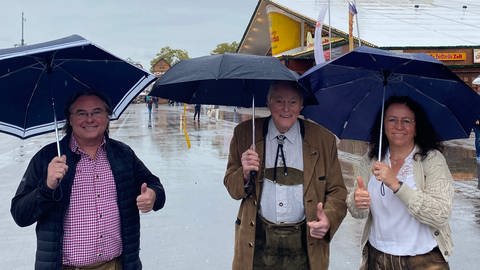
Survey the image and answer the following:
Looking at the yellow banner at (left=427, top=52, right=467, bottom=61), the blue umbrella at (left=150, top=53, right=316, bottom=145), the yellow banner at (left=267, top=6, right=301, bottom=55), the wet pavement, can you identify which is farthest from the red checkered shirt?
the yellow banner at (left=267, top=6, right=301, bottom=55)

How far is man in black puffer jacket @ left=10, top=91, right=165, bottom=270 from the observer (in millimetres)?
2449

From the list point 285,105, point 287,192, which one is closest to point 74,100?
point 285,105

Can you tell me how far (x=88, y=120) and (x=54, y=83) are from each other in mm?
454

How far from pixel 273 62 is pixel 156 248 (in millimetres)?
3391

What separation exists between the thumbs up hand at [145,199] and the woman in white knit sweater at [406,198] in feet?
3.80

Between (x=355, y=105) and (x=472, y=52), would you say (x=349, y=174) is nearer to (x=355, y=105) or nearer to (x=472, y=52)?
(x=355, y=105)

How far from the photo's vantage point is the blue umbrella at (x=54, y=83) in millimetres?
→ 2658

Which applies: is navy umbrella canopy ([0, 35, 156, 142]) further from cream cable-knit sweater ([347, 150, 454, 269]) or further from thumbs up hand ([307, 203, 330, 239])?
cream cable-knit sweater ([347, 150, 454, 269])

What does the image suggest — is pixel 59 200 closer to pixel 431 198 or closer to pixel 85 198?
pixel 85 198

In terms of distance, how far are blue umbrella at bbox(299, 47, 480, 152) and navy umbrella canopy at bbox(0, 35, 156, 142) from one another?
116 centimetres

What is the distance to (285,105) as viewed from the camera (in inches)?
109

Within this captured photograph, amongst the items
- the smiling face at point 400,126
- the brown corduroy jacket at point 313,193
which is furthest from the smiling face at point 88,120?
the smiling face at point 400,126

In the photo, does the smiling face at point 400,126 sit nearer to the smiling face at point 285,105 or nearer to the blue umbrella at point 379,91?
the blue umbrella at point 379,91

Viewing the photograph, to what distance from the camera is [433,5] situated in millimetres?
37156
